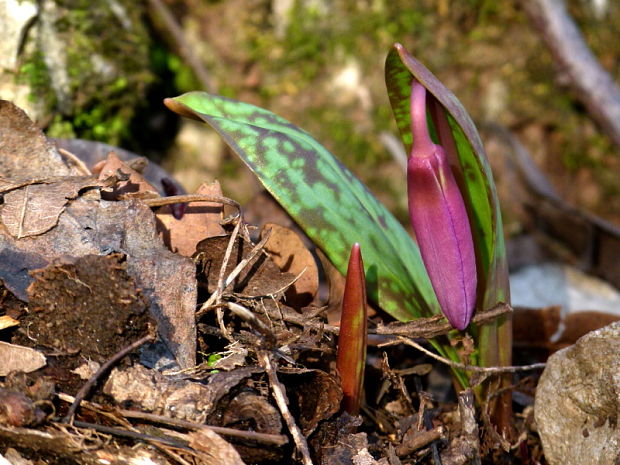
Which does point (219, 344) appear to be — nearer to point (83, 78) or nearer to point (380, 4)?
point (83, 78)

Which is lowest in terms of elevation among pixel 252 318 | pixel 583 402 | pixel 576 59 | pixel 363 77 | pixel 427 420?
pixel 427 420

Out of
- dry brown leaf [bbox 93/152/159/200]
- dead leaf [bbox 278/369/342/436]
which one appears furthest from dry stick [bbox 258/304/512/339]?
dry brown leaf [bbox 93/152/159/200]

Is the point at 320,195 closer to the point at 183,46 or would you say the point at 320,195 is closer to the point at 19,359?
the point at 19,359

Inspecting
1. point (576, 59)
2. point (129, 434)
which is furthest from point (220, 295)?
point (576, 59)

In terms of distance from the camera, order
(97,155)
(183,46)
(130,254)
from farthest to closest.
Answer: (183,46) → (97,155) → (130,254)

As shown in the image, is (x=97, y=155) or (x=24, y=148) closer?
(x=24, y=148)

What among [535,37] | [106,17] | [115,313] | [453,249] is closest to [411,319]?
[453,249]

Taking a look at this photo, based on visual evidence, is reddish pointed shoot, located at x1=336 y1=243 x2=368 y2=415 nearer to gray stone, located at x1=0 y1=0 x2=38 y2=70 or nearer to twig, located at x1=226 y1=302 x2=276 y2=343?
twig, located at x1=226 y1=302 x2=276 y2=343
